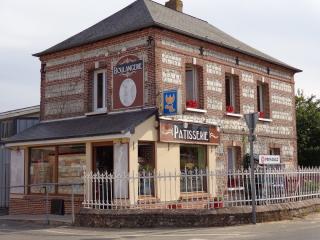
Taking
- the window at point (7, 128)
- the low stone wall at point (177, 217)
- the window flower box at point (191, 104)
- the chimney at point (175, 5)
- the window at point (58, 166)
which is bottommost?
the low stone wall at point (177, 217)

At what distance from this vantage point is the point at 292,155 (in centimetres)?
2303

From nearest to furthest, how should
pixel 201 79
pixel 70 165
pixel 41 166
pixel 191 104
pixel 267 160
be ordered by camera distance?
1. pixel 267 160
2. pixel 70 165
3. pixel 191 104
4. pixel 41 166
5. pixel 201 79

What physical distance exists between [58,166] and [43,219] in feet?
8.49

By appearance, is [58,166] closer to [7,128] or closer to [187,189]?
[187,189]

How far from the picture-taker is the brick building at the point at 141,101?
16141 millimetres

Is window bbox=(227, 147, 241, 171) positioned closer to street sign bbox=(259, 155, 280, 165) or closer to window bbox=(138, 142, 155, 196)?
street sign bbox=(259, 155, 280, 165)

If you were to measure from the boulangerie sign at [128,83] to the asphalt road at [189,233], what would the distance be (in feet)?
16.2

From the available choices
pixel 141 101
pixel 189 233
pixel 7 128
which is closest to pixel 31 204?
pixel 141 101

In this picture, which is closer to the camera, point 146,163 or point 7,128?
point 146,163

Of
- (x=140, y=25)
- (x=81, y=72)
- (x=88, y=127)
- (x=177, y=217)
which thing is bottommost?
(x=177, y=217)

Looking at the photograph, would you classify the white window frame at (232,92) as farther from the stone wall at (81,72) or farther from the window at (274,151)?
the stone wall at (81,72)

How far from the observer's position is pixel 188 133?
672 inches

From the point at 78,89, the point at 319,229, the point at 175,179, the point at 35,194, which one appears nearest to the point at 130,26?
the point at 78,89

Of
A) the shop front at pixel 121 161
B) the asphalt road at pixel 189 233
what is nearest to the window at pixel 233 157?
the shop front at pixel 121 161
